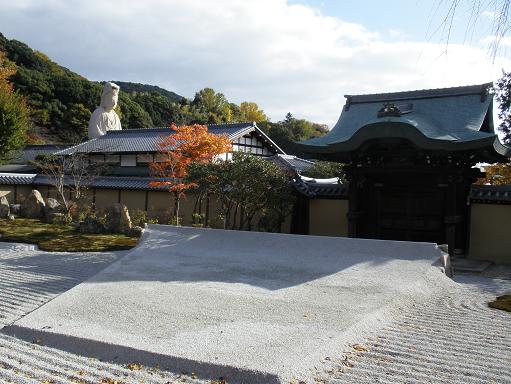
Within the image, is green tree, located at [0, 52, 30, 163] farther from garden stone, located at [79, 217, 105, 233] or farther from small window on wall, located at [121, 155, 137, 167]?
garden stone, located at [79, 217, 105, 233]

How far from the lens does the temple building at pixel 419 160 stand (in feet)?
40.7

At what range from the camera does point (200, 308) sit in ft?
22.8

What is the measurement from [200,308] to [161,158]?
19.1m

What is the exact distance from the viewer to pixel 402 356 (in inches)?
199

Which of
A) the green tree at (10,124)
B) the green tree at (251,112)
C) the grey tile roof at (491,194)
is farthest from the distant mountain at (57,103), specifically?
the grey tile roof at (491,194)

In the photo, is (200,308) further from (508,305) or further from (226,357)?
(508,305)

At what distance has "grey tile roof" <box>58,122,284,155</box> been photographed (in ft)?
85.9

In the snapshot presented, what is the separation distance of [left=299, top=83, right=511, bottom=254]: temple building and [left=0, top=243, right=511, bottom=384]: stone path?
510 centimetres

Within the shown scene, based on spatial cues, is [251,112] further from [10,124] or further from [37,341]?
[37,341]

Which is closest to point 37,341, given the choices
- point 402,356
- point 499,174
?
point 402,356

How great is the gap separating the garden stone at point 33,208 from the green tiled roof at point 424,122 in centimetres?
1310

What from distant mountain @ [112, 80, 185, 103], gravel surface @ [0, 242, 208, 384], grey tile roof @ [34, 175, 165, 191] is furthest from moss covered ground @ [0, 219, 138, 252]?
distant mountain @ [112, 80, 185, 103]

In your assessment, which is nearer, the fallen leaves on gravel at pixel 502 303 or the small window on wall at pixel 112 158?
the fallen leaves on gravel at pixel 502 303

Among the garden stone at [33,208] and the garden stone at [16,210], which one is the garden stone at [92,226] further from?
the garden stone at [16,210]
